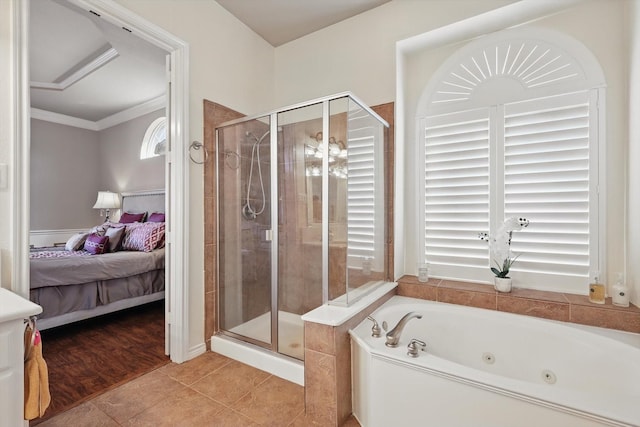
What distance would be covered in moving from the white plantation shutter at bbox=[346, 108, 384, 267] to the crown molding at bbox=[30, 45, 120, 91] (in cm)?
299

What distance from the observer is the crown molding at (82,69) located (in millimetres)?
3335

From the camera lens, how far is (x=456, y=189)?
2.42 meters

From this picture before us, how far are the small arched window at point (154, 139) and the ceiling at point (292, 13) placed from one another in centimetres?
273

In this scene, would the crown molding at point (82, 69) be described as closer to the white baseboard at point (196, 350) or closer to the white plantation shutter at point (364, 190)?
the white plantation shutter at point (364, 190)

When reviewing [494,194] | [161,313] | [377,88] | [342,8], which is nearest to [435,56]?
[377,88]

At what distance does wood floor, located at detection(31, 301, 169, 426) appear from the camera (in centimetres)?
193

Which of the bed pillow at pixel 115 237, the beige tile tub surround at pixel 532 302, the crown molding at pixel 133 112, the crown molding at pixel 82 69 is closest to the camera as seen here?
the beige tile tub surround at pixel 532 302

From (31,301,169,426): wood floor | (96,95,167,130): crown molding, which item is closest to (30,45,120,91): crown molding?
(96,95,167,130): crown molding

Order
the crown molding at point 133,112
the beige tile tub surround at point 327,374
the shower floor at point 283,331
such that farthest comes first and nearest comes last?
the crown molding at point 133,112
the shower floor at point 283,331
the beige tile tub surround at point 327,374

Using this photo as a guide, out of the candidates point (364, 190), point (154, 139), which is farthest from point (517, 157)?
point (154, 139)

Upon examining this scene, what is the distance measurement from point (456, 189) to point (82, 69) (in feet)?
15.0

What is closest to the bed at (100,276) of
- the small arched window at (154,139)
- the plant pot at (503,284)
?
the small arched window at (154,139)

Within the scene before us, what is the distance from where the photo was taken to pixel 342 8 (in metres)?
2.54

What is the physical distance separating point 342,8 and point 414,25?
0.64m
